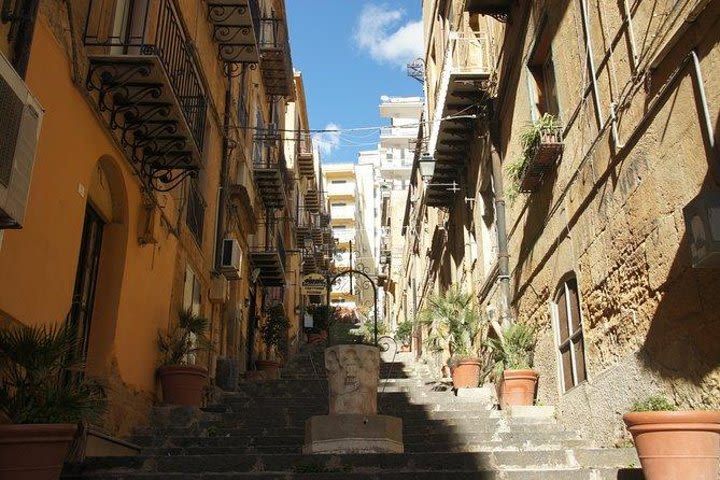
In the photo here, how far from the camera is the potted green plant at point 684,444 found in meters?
4.56

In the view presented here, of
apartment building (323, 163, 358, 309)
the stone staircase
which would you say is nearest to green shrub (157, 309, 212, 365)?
the stone staircase

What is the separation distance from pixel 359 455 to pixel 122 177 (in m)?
4.38

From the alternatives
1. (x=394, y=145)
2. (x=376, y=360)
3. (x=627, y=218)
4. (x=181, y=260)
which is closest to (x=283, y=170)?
(x=181, y=260)

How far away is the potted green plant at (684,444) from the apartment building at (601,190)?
23.0 inches

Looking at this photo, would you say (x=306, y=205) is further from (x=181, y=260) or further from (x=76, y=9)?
(x=76, y=9)

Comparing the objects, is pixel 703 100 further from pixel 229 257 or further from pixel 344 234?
pixel 344 234

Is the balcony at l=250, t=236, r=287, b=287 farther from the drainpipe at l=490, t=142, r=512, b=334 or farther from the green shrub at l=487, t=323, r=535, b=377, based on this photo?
the green shrub at l=487, t=323, r=535, b=377

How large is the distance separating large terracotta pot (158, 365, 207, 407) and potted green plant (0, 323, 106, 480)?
165 inches

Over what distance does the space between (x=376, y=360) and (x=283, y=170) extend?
14000mm

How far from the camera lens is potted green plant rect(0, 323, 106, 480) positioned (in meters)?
4.58

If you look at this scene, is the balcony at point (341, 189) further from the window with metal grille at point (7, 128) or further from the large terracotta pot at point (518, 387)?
the window with metal grille at point (7, 128)

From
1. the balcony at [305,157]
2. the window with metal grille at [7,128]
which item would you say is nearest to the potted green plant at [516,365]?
the window with metal grille at [7,128]

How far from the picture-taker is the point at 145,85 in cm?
765

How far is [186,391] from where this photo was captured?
9602 mm
